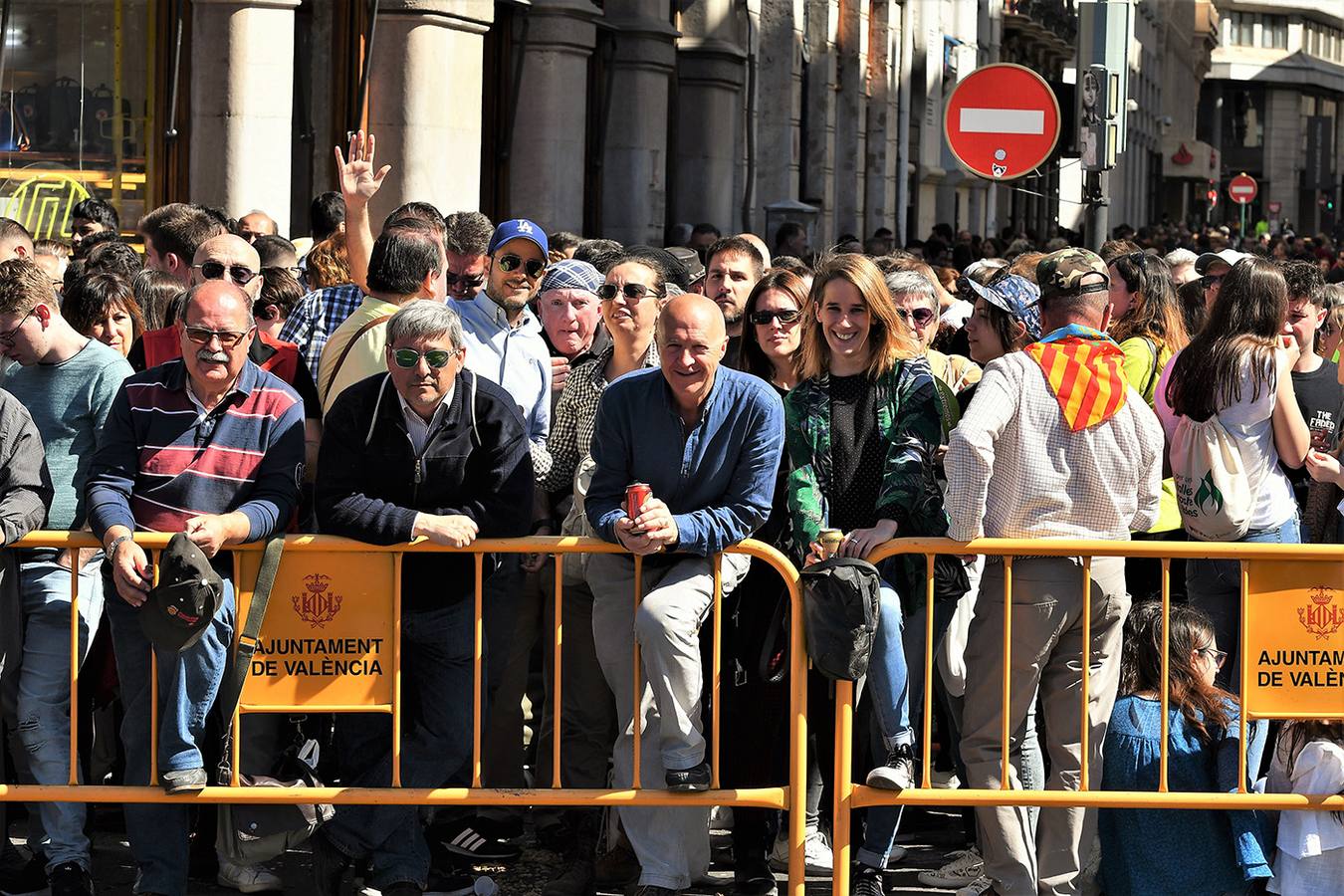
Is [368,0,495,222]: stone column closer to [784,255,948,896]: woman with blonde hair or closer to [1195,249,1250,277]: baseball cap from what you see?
[1195,249,1250,277]: baseball cap

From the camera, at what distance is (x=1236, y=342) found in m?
7.09

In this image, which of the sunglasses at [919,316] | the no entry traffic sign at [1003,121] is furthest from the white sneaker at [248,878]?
the no entry traffic sign at [1003,121]

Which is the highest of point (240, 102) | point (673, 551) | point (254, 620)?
point (240, 102)

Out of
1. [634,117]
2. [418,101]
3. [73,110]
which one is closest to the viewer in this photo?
[73,110]

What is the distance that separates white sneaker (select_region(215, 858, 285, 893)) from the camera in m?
6.65

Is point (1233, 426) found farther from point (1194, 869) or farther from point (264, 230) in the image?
point (264, 230)

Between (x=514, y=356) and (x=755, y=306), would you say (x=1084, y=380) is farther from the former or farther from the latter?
(x=514, y=356)

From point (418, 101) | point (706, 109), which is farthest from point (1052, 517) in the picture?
point (706, 109)

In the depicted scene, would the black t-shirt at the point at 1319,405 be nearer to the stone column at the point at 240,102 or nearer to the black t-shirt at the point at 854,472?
the black t-shirt at the point at 854,472

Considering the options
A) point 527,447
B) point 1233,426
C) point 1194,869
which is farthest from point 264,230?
point 1194,869

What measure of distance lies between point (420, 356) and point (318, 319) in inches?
70.9

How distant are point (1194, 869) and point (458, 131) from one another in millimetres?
9123

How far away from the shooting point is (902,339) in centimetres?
658

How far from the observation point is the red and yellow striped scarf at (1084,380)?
20.4 ft
